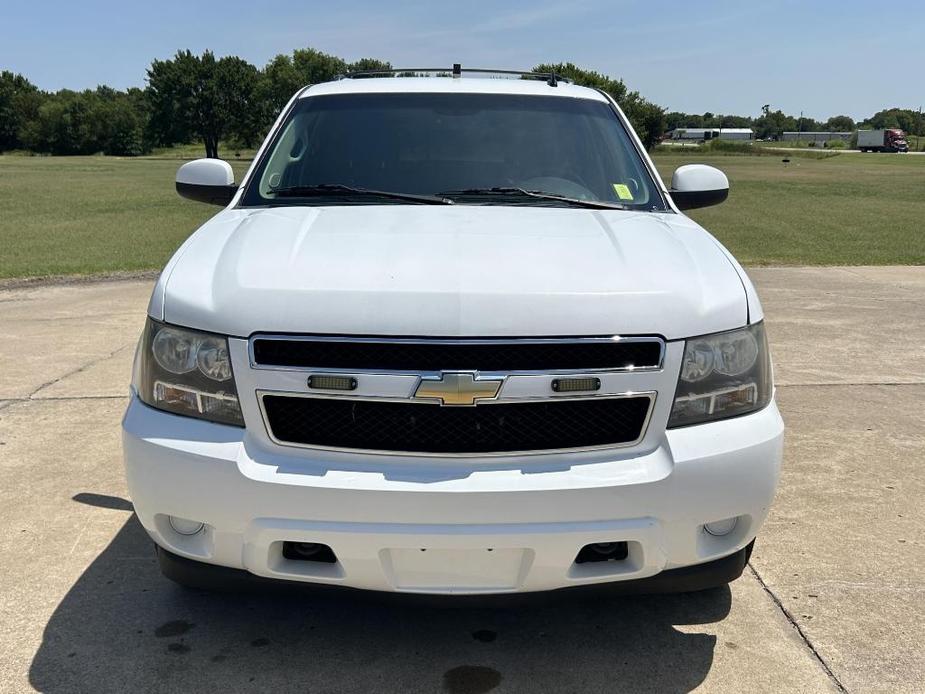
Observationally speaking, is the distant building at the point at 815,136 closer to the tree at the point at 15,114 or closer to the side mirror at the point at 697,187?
the tree at the point at 15,114

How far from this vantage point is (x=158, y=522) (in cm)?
254

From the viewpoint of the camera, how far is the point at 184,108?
83188 mm

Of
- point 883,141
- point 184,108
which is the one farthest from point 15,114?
point 883,141

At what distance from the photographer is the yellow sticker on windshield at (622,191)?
3689mm

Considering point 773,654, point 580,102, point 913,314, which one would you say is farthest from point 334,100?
point 913,314

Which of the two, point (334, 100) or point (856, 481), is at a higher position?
point (334, 100)

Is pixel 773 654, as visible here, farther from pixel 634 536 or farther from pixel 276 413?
pixel 276 413

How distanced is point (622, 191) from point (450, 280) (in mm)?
1488

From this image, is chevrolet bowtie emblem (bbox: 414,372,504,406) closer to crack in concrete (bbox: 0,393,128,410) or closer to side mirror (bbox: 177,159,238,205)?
side mirror (bbox: 177,159,238,205)

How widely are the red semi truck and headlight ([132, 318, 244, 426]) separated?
111 m

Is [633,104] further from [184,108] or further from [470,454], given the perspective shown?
[470,454]

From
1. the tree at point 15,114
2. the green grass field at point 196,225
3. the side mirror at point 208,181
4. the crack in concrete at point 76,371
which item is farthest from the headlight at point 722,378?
the tree at point 15,114

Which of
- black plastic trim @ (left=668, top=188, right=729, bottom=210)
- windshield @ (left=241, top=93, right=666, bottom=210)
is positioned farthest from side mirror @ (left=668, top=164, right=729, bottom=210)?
windshield @ (left=241, top=93, right=666, bottom=210)

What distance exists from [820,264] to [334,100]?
980 cm
